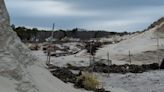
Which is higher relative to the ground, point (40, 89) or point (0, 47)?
point (0, 47)

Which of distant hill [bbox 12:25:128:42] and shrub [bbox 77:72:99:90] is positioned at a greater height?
distant hill [bbox 12:25:128:42]

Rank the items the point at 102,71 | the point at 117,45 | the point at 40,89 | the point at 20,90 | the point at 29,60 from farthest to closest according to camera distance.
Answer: the point at 117,45 → the point at 102,71 → the point at 29,60 → the point at 40,89 → the point at 20,90

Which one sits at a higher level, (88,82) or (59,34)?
(59,34)

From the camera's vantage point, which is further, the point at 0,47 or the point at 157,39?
→ the point at 157,39

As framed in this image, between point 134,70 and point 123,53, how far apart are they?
14.0 metres

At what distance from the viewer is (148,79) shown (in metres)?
23.6

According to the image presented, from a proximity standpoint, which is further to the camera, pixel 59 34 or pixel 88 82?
pixel 59 34

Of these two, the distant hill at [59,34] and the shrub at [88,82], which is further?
the distant hill at [59,34]

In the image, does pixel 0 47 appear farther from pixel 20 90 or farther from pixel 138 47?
pixel 138 47

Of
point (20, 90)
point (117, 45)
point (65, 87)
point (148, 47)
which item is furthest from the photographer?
point (117, 45)

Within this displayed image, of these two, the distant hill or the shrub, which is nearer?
the shrub

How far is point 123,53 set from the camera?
43.2 metres

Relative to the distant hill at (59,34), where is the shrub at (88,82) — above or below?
below

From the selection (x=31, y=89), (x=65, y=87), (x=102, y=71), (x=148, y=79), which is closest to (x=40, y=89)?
(x=31, y=89)
